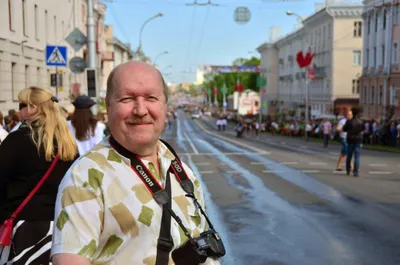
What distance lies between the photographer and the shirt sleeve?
2.31 meters

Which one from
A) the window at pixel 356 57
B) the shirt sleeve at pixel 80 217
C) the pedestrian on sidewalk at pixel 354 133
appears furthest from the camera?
the window at pixel 356 57

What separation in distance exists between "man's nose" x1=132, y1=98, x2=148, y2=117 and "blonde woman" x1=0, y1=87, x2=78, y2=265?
179 cm

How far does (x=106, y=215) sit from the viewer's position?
236 cm

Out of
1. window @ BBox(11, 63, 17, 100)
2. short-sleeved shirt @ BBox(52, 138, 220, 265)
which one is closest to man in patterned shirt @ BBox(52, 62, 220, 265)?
short-sleeved shirt @ BBox(52, 138, 220, 265)

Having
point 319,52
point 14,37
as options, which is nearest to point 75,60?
point 14,37

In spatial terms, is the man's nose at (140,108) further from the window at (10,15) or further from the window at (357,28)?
the window at (357,28)

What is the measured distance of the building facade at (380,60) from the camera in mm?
50344

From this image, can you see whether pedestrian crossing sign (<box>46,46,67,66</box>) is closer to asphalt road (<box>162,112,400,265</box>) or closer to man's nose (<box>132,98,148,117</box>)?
asphalt road (<box>162,112,400,265</box>)

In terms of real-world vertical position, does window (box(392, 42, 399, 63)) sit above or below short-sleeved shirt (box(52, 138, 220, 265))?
above

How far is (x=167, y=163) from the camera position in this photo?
2645 millimetres

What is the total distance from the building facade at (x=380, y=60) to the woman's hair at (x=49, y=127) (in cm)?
4476

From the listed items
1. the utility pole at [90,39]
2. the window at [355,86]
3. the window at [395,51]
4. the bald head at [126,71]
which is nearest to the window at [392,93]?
the window at [395,51]

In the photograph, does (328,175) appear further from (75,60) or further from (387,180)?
(75,60)

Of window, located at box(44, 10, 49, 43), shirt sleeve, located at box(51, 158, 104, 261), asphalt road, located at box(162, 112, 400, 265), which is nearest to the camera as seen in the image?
shirt sleeve, located at box(51, 158, 104, 261)
